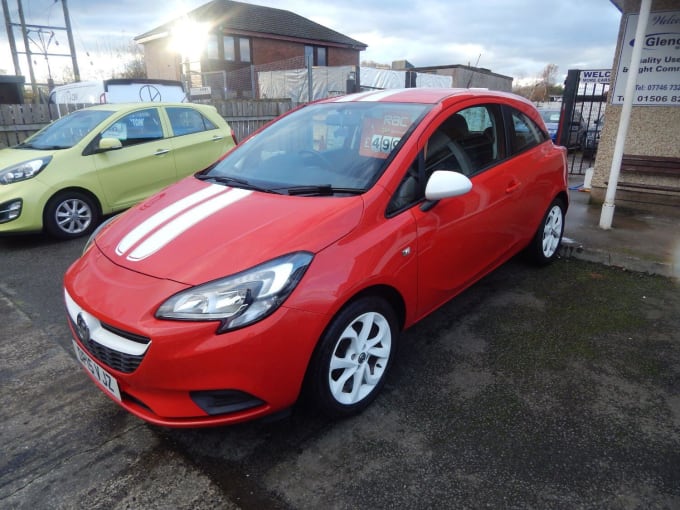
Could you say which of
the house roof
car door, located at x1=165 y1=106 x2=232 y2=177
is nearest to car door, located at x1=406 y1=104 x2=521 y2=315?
car door, located at x1=165 y1=106 x2=232 y2=177

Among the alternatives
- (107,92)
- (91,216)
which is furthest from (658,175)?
(107,92)

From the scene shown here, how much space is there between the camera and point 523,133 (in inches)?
152

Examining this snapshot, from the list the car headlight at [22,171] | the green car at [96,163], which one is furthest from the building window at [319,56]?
the car headlight at [22,171]

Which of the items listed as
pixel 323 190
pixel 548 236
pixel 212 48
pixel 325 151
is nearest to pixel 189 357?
pixel 323 190

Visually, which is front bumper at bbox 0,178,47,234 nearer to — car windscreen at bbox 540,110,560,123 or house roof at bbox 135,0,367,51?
car windscreen at bbox 540,110,560,123

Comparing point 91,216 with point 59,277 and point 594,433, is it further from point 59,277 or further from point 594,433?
point 594,433

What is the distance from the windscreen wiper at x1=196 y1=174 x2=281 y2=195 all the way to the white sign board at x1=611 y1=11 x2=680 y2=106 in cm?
608

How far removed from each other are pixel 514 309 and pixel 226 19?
97.5ft

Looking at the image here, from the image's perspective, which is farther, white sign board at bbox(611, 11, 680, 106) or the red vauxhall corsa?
white sign board at bbox(611, 11, 680, 106)

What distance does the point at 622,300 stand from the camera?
387cm

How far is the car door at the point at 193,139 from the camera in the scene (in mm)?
6590

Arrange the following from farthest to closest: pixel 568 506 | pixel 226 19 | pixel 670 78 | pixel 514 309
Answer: pixel 226 19 < pixel 670 78 < pixel 514 309 < pixel 568 506

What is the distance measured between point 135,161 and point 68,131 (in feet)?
2.91

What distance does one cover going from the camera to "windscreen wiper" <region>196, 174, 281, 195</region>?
277 cm
